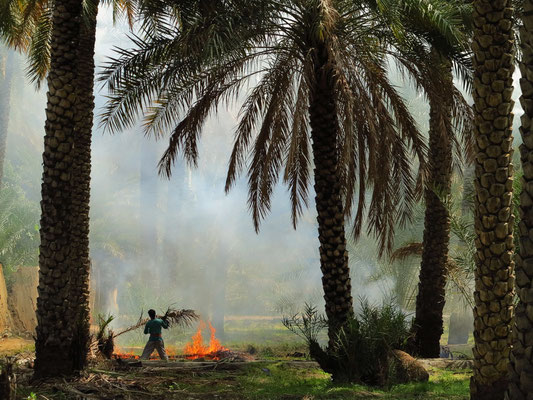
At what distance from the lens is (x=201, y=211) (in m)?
59.0

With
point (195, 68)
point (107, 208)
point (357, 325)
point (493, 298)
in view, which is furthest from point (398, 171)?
point (107, 208)

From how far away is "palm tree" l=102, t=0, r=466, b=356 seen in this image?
10.9 metres

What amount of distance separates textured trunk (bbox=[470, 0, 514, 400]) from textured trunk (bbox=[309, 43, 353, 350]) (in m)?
4.24

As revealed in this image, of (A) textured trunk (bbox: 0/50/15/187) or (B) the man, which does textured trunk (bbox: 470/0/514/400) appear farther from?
(A) textured trunk (bbox: 0/50/15/187)

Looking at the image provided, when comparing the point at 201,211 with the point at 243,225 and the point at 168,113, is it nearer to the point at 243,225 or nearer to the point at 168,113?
the point at 243,225

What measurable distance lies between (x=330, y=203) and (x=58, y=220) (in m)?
4.89

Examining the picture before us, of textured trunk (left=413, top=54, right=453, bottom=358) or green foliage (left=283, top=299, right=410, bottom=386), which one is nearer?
green foliage (left=283, top=299, right=410, bottom=386)

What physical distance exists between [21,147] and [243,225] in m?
19.7

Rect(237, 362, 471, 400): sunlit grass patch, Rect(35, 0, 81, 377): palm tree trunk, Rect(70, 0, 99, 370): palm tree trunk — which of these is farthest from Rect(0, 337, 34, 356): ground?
Rect(35, 0, 81, 377): palm tree trunk

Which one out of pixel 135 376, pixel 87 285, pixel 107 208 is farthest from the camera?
pixel 107 208

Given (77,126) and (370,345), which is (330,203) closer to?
(370,345)

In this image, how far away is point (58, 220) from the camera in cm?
965

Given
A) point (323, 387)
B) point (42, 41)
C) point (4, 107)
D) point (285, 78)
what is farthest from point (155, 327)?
point (4, 107)

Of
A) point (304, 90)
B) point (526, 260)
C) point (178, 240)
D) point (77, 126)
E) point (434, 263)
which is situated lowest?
point (526, 260)
